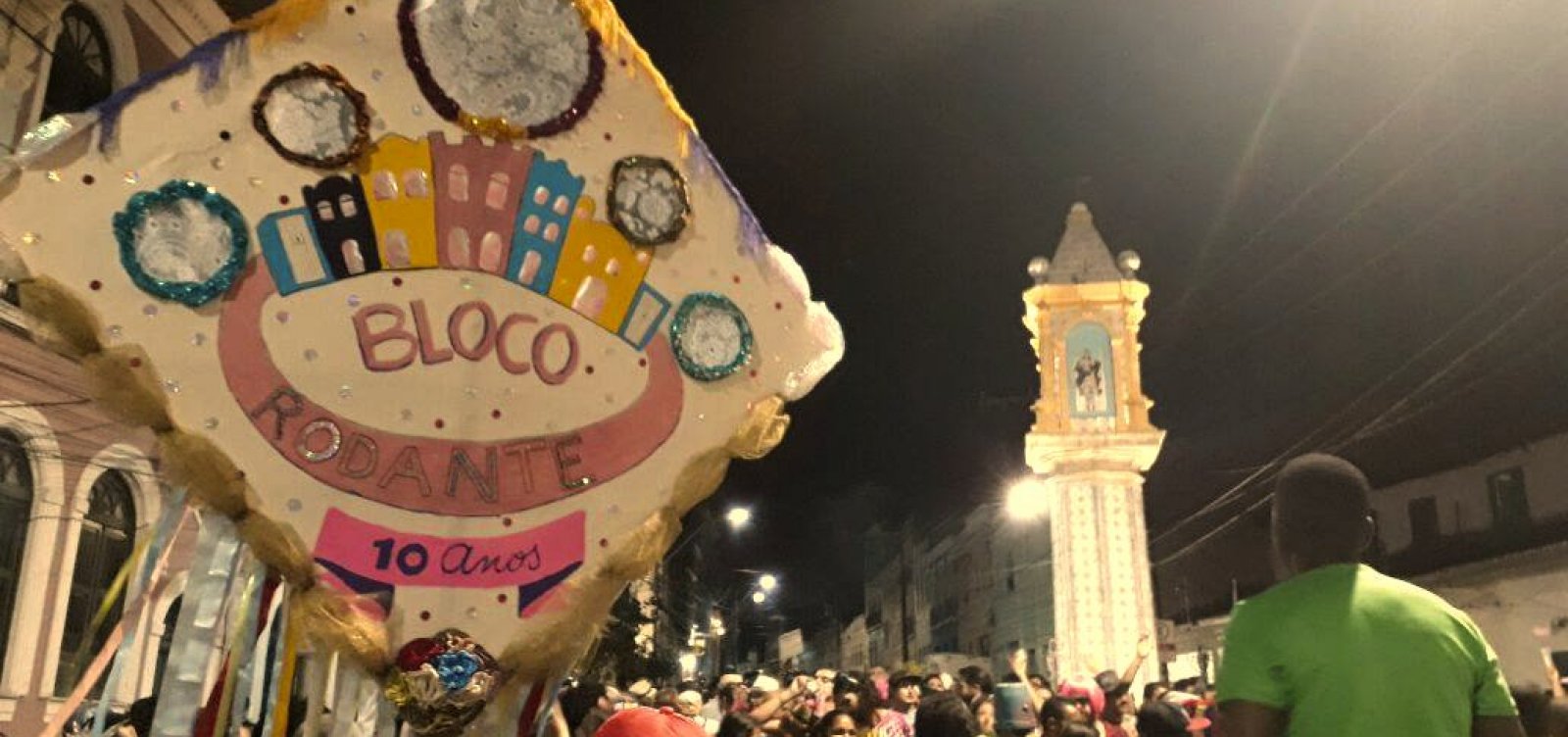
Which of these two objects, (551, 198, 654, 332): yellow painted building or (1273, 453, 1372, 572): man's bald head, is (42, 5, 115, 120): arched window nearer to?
(551, 198, 654, 332): yellow painted building

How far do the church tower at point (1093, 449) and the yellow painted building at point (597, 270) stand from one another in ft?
47.8

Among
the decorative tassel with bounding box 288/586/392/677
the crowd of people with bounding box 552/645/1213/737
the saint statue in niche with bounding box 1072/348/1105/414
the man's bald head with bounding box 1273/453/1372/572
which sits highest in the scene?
the saint statue in niche with bounding box 1072/348/1105/414

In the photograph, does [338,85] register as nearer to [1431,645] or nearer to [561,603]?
[561,603]

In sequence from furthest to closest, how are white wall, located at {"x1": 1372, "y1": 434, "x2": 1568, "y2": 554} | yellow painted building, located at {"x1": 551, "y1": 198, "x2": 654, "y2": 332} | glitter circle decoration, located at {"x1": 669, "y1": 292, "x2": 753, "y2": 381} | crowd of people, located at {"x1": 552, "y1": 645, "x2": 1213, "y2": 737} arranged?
white wall, located at {"x1": 1372, "y1": 434, "x2": 1568, "y2": 554} < crowd of people, located at {"x1": 552, "y1": 645, "x2": 1213, "y2": 737} < glitter circle decoration, located at {"x1": 669, "y1": 292, "x2": 753, "y2": 381} < yellow painted building, located at {"x1": 551, "y1": 198, "x2": 654, "y2": 332}

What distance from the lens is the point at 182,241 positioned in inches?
94.7

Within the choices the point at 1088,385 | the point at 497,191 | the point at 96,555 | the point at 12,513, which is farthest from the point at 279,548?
the point at 1088,385

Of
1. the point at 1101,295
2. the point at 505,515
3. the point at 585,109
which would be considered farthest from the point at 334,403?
the point at 1101,295

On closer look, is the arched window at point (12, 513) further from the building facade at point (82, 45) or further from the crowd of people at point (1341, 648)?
the crowd of people at point (1341, 648)

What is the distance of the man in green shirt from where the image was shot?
7.20 ft

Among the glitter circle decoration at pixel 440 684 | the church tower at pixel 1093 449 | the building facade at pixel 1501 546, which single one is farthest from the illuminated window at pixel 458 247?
the building facade at pixel 1501 546

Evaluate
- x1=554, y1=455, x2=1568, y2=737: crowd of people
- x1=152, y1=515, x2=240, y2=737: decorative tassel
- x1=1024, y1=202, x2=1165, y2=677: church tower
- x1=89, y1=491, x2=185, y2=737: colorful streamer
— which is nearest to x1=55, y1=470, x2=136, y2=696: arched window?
x1=89, y1=491, x2=185, y2=737: colorful streamer

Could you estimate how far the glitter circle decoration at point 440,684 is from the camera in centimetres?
233

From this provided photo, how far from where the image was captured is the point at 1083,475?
55.7 ft

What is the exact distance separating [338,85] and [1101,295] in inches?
659
